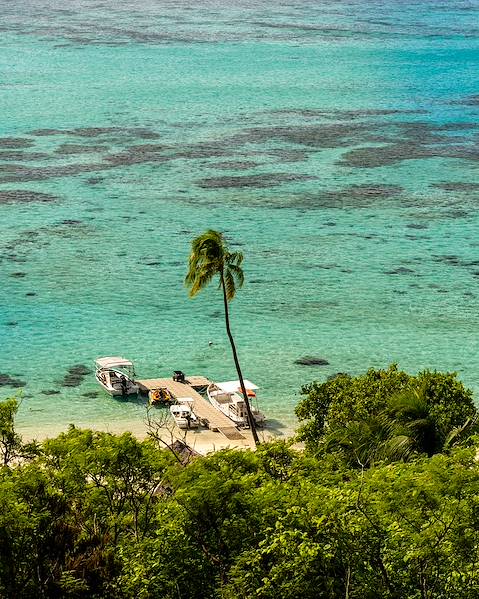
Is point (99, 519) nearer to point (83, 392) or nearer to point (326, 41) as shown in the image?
point (83, 392)

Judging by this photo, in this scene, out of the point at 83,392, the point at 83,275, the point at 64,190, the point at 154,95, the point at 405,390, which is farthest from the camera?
the point at 154,95

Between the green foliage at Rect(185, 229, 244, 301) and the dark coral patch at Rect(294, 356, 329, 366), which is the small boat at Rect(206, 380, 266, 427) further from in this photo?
the green foliage at Rect(185, 229, 244, 301)

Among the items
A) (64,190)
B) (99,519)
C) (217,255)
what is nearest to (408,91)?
(64,190)

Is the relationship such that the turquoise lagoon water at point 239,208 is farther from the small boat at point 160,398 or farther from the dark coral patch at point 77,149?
the small boat at point 160,398

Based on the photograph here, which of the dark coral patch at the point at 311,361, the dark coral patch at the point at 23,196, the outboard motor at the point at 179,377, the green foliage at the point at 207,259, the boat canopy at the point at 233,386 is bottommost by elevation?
the dark coral patch at the point at 23,196

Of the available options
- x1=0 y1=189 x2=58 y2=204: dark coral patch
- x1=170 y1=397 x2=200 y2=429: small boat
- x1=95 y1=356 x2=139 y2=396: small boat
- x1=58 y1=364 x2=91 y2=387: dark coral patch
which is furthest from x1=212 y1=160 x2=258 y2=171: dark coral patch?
x1=170 y1=397 x2=200 y2=429: small boat

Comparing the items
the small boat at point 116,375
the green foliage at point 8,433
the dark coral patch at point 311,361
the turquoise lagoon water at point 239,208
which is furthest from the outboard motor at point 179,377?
the green foliage at point 8,433
